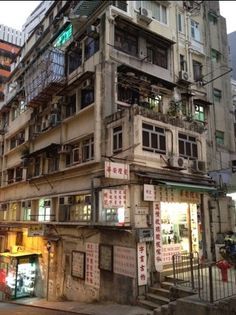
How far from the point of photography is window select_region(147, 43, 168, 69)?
14172 millimetres

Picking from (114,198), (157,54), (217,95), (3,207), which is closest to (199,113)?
(217,95)

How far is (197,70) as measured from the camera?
15898 mm

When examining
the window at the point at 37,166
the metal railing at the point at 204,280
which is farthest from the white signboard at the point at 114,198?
the window at the point at 37,166

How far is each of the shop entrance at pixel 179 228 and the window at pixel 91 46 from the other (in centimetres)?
707

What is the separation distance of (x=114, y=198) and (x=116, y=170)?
88cm

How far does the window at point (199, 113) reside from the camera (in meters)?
15.3

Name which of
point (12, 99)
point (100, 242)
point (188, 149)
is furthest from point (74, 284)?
point (12, 99)

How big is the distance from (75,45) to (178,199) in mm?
8537

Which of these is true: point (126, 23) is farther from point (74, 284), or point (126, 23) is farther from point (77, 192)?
point (74, 284)

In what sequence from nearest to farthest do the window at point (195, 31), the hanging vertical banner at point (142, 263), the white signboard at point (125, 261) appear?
1. the hanging vertical banner at point (142, 263)
2. the white signboard at point (125, 261)
3. the window at point (195, 31)

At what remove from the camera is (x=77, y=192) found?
41.8ft

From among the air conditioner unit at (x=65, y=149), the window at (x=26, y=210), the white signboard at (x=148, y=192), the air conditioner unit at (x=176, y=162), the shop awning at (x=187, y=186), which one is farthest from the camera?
the window at (x=26, y=210)

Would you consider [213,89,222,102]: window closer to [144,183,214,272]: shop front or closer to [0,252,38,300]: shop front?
[144,183,214,272]: shop front

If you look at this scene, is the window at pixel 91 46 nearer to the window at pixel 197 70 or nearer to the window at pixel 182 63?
the window at pixel 182 63
